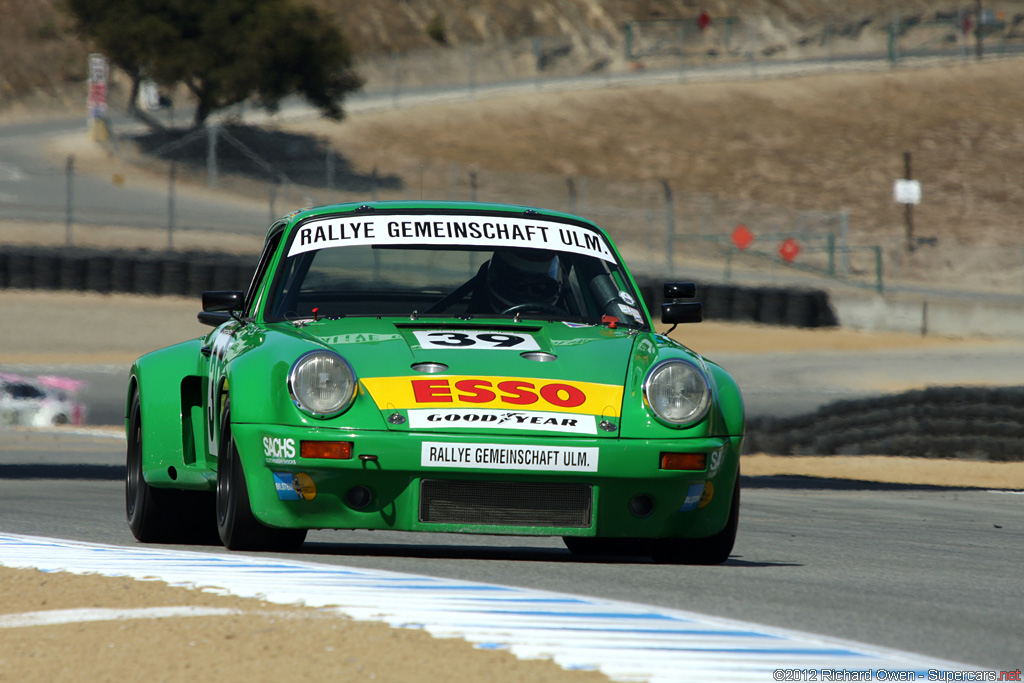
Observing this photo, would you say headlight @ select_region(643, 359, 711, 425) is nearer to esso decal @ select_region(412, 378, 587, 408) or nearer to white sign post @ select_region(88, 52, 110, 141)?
esso decal @ select_region(412, 378, 587, 408)

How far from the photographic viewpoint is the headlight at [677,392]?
5527 mm

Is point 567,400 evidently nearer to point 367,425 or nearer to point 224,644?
point 367,425

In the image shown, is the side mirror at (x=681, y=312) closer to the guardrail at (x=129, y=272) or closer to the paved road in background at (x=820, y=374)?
Answer: the paved road in background at (x=820, y=374)

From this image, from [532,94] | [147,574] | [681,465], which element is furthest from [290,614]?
[532,94]

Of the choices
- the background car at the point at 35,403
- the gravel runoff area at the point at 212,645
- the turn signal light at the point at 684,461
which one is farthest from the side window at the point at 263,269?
the background car at the point at 35,403

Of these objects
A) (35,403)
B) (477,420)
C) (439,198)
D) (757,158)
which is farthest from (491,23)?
A: (477,420)

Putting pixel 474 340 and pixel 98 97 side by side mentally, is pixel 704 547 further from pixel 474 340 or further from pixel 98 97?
pixel 98 97

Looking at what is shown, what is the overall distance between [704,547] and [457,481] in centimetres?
111

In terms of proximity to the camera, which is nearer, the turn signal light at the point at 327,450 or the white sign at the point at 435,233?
the turn signal light at the point at 327,450

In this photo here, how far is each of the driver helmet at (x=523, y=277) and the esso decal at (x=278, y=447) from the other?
A: 1470mm

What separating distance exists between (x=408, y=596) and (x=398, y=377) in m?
1.14

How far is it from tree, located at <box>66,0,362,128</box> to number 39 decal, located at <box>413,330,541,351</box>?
41031 millimetres

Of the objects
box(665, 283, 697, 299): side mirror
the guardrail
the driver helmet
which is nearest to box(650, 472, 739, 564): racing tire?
box(665, 283, 697, 299): side mirror

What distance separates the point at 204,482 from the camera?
6.29 m
